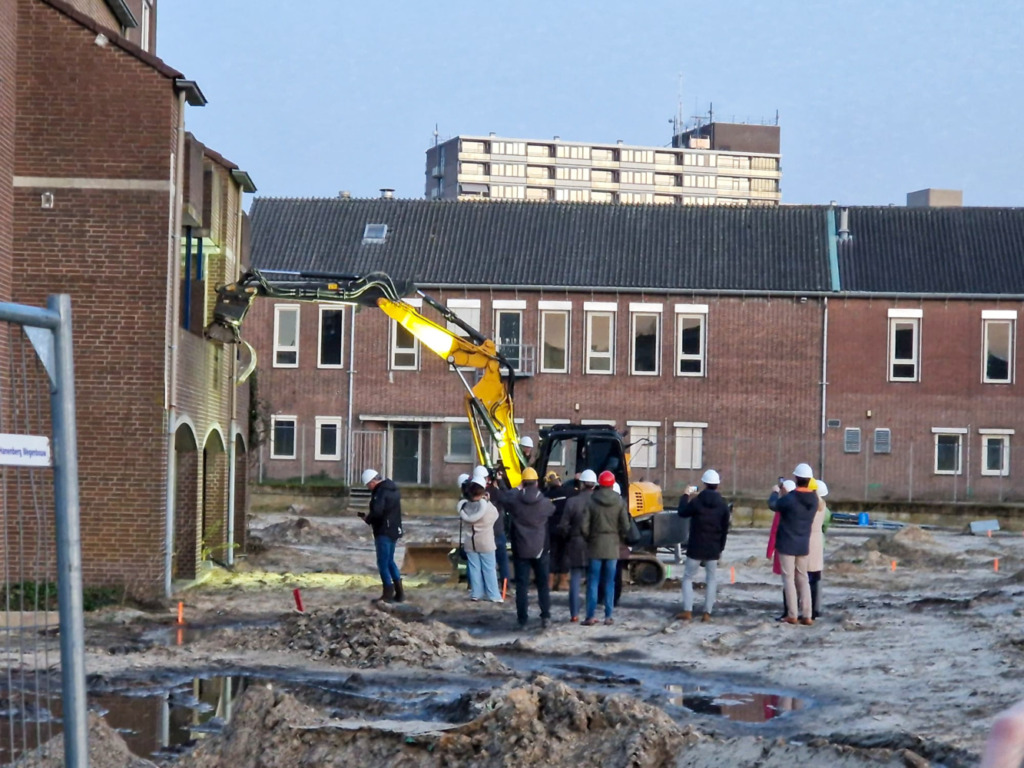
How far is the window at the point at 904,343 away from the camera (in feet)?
162

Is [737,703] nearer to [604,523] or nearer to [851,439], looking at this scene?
[604,523]

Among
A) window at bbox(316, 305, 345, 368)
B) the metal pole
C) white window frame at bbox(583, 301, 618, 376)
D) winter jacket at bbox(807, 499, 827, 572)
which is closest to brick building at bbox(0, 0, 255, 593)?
winter jacket at bbox(807, 499, 827, 572)

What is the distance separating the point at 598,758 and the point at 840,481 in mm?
39080

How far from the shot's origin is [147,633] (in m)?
18.6

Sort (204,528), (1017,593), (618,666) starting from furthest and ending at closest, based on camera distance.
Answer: (204,528) → (1017,593) → (618,666)

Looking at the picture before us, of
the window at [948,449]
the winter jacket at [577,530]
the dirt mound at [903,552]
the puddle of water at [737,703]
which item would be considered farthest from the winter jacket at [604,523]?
the window at [948,449]

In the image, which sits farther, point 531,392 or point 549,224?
point 549,224

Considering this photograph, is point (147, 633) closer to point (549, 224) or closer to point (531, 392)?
point (531, 392)

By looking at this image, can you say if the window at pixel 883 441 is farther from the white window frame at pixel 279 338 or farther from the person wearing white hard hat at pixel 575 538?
the person wearing white hard hat at pixel 575 538

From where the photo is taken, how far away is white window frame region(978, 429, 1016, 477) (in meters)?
49.0

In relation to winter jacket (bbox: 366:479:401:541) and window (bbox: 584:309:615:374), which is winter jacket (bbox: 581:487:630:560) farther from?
window (bbox: 584:309:615:374)

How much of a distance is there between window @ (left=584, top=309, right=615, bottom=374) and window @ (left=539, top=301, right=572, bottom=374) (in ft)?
2.31

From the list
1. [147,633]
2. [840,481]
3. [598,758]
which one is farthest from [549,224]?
[598,758]

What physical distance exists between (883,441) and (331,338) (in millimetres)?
17787
